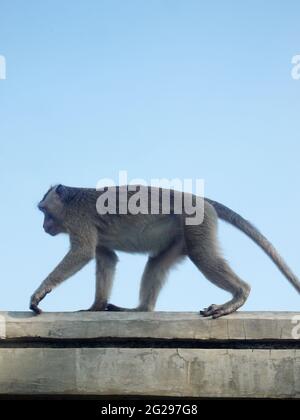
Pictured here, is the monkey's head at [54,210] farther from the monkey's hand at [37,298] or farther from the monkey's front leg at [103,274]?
the monkey's hand at [37,298]

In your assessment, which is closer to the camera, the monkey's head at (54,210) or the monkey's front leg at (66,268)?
the monkey's front leg at (66,268)

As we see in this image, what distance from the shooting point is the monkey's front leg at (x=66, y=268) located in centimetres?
950

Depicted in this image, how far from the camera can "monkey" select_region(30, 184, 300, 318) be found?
9.84m

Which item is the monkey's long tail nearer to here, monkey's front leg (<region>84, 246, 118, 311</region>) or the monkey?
the monkey

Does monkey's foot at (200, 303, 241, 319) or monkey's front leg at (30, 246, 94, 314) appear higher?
monkey's front leg at (30, 246, 94, 314)

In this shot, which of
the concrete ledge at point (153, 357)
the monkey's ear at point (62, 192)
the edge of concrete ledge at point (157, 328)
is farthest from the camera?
the monkey's ear at point (62, 192)

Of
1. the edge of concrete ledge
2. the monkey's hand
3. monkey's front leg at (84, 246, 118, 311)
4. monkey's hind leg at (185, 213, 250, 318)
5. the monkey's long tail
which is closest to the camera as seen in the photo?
the edge of concrete ledge

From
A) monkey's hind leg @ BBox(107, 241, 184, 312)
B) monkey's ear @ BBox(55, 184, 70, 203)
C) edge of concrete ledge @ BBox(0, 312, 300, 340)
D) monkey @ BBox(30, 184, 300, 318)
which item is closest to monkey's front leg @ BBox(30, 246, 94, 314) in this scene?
monkey @ BBox(30, 184, 300, 318)

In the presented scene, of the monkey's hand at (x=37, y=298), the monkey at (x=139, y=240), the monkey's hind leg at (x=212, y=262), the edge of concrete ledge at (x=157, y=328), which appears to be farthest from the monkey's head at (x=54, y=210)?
the edge of concrete ledge at (x=157, y=328)

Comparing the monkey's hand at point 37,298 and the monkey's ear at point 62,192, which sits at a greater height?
the monkey's ear at point 62,192

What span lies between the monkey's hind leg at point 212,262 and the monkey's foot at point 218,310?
0.49 ft

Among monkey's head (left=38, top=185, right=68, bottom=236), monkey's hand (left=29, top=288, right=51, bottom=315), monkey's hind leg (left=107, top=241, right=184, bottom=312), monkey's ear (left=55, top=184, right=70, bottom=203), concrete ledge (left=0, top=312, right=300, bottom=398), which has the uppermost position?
monkey's ear (left=55, top=184, right=70, bottom=203)
